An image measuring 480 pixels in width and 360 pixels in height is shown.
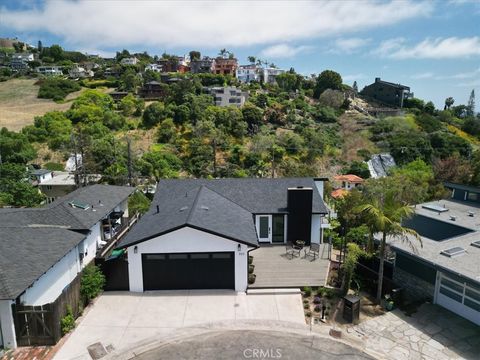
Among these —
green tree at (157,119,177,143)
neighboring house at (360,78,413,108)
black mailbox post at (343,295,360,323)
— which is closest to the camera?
black mailbox post at (343,295,360,323)

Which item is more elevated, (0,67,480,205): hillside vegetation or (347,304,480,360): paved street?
(0,67,480,205): hillside vegetation

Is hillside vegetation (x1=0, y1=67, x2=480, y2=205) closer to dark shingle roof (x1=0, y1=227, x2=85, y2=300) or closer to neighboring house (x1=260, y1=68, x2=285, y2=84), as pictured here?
dark shingle roof (x1=0, y1=227, x2=85, y2=300)

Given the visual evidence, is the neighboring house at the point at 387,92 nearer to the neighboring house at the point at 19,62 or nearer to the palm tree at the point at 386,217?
the palm tree at the point at 386,217

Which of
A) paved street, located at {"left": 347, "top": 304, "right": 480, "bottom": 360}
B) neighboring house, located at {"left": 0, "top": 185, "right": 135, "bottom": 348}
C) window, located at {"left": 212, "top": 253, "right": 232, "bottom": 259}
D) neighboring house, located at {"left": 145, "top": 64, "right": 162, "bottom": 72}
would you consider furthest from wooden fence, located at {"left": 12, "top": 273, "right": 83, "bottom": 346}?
neighboring house, located at {"left": 145, "top": 64, "right": 162, "bottom": 72}

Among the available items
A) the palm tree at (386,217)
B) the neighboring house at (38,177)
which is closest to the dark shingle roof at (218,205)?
the palm tree at (386,217)

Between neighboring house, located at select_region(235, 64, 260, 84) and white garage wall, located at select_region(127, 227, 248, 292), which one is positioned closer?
white garage wall, located at select_region(127, 227, 248, 292)

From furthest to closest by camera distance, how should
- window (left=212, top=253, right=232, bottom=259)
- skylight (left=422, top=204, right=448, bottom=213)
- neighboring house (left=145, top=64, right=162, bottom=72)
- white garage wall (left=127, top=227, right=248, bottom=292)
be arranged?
neighboring house (left=145, top=64, right=162, bottom=72), skylight (left=422, top=204, right=448, bottom=213), window (left=212, top=253, right=232, bottom=259), white garage wall (left=127, top=227, right=248, bottom=292)

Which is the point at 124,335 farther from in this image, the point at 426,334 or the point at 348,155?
the point at 348,155

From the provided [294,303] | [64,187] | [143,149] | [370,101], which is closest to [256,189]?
[294,303]
